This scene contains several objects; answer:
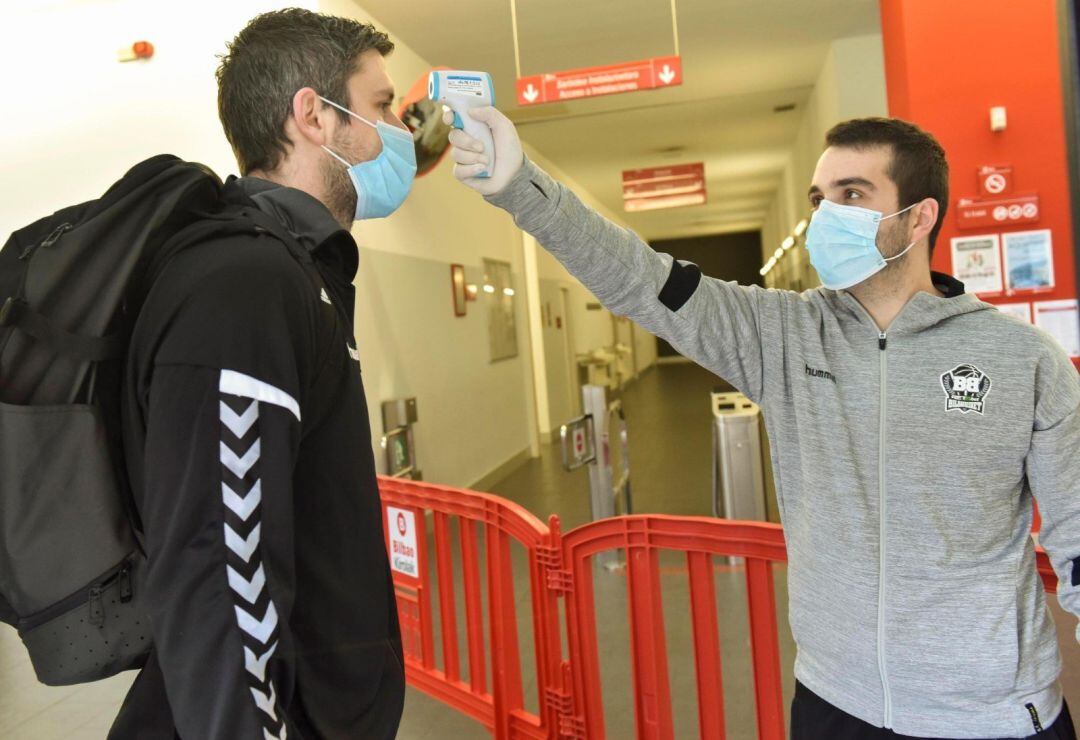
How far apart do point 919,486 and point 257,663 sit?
107 cm

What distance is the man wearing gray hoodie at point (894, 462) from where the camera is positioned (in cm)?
142

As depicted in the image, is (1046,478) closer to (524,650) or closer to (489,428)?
(524,650)

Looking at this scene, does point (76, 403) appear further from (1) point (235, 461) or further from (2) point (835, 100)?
(2) point (835, 100)

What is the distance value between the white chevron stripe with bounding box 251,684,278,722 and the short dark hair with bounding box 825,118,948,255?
137cm

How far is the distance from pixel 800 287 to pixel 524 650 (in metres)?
7.78

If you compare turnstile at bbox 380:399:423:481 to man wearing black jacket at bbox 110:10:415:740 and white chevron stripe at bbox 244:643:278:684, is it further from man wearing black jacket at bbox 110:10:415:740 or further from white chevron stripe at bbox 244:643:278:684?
white chevron stripe at bbox 244:643:278:684

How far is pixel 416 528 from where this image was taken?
3.58 m

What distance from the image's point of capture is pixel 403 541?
146 inches

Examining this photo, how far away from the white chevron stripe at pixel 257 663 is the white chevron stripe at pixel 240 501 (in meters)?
0.16

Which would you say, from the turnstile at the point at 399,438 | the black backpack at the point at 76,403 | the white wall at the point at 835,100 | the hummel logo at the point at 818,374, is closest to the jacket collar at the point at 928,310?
the hummel logo at the point at 818,374

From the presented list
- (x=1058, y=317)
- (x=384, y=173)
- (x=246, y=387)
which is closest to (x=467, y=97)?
(x=384, y=173)

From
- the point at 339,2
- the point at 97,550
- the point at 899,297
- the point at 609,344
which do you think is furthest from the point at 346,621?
the point at 609,344

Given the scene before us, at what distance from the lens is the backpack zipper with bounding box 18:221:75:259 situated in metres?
1.06

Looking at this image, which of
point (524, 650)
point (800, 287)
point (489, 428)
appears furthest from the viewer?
point (800, 287)
